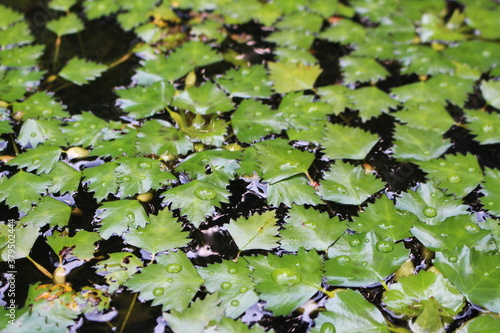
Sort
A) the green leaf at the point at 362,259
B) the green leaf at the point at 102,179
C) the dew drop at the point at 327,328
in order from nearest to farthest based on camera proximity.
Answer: the dew drop at the point at 327,328 → the green leaf at the point at 362,259 → the green leaf at the point at 102,179

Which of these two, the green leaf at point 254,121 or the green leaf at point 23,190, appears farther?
the green leaf at point 254,121

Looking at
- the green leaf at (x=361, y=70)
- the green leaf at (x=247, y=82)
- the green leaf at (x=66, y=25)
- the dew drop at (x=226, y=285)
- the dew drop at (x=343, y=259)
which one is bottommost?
the dew drop at (x=226, y=285)

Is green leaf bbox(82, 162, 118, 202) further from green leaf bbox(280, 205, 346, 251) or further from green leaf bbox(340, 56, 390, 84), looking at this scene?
green leaf bbox(340, 56, 390, 84)

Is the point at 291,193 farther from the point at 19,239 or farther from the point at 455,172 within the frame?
the point at 19,239

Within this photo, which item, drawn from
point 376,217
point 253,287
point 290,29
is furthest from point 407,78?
point 253,287

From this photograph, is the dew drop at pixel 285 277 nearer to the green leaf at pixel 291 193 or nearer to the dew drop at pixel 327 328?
the dew drop at pixel 327 328

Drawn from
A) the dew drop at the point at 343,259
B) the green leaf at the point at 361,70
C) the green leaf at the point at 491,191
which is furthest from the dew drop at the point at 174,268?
the green leaf at the point at 361,70

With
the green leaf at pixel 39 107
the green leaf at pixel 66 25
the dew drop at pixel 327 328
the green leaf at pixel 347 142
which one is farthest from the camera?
the green leaf at pixel 66 25
